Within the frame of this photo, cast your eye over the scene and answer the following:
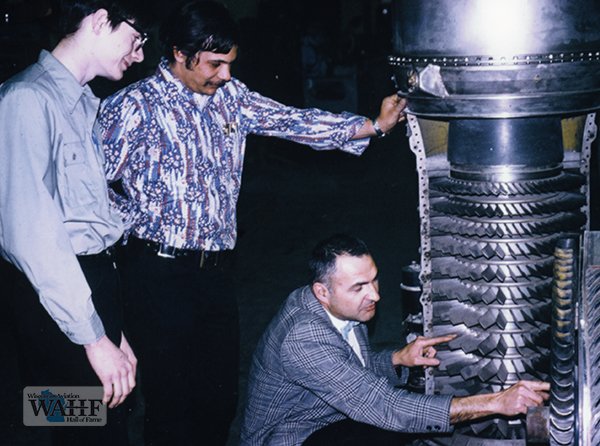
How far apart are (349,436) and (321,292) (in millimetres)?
485

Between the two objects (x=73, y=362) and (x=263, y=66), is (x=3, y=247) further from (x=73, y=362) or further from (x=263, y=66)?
(x=263, y=66)

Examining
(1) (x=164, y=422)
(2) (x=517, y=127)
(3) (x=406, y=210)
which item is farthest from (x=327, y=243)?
(3) (x=406, y=210)

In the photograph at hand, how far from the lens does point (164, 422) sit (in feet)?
9.09

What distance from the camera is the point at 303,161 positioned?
33.4 feet

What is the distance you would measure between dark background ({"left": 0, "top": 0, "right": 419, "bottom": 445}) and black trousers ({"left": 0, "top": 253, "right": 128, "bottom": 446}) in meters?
0.75

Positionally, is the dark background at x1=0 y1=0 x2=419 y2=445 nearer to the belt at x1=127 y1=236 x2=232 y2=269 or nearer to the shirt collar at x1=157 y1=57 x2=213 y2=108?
the shirt collar at x1=157 y1=57 x2=213 y2=108

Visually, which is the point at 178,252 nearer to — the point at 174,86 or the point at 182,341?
the point at 182,341

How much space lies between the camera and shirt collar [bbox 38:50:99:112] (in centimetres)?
192

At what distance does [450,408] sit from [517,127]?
87cm

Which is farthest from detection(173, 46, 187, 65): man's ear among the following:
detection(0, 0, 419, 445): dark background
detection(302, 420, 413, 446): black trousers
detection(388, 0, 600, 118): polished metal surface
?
detection(302, 420, 413, 446): black trousers

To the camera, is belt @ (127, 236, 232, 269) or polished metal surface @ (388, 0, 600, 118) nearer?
polished metal surface @ (388, 0, 600, 118)

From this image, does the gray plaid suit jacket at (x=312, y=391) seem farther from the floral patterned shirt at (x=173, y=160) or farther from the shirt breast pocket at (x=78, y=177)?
the shirt breast pocket at (x=78, y=177)

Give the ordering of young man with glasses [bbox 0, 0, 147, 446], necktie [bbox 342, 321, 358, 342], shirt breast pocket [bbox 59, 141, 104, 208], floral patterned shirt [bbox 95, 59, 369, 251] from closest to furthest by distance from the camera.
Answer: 1. young man with glasses [bbox 0, 0, 147, 446]
2. shirt breast pocket [bbox 59, 141, 104, 208]
3. floral patterned shirt [bbox 95, 59, 369, 251]
4. necktie [bbox 342, 321, 358, 342]

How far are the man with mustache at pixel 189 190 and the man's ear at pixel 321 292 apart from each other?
36 centimetres
